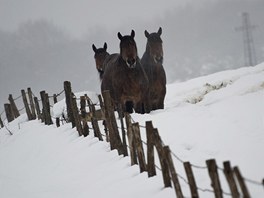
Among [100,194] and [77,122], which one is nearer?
[100,194]

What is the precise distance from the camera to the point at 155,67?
1480cm

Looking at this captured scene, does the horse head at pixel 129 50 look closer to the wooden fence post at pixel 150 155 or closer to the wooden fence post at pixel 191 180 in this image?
the wooden fence post at pixel 150 155

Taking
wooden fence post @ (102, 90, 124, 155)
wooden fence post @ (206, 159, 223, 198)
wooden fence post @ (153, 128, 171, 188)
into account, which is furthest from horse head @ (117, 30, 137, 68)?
wooden fence post @ (206, 159, 223, 198)

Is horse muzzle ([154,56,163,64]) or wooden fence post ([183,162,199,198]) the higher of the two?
horse muzzle ([154,56,163,64])

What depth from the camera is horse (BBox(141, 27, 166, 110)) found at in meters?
14.1

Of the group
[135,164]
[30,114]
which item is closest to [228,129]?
[135,164]

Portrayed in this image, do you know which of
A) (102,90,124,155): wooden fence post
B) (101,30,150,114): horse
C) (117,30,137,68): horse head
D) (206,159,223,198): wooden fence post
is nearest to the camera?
(206,159,223,198): wooden fence post

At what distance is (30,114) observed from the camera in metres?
19.3

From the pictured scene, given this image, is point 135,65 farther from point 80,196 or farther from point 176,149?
point 80,196

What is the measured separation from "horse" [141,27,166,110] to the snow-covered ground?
2023 millimetres

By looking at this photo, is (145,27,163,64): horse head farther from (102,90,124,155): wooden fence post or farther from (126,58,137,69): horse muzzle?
(102,90,124,155): wooden fence post

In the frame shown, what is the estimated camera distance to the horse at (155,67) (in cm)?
1414

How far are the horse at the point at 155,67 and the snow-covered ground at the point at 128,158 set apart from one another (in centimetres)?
202

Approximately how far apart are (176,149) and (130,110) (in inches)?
206
